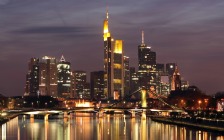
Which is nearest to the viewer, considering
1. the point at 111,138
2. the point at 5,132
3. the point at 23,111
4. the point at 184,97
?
the point at 111,138

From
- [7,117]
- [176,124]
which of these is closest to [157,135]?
[176,124]

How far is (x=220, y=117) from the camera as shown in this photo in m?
114

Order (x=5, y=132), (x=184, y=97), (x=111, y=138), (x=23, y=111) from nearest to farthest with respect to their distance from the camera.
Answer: (x=111, y=138) < (x=5, y=132) < (x=23, y=111) < (x=184, y=97)

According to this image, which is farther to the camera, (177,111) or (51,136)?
(177,111)

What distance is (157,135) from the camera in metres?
95.7

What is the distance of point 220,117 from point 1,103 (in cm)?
8927

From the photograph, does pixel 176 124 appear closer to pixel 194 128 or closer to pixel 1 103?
pixel 194 128

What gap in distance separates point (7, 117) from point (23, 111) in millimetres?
13882

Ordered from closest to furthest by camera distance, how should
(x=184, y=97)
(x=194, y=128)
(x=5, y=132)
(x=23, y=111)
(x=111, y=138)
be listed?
1. (x=111, y=138)
2. (x=5, y=132)
3. (x=194, y=128)
4. (x=23, y=111)
5. (x=184, y=97)

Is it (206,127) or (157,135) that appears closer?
(157,135)

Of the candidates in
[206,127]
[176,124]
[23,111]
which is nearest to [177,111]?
[176,124]

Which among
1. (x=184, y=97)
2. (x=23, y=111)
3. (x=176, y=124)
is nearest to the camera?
(x=176, y=124)

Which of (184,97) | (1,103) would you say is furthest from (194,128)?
(1,103)

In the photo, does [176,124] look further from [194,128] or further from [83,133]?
[83,133]
